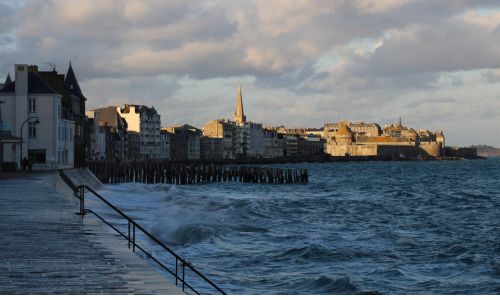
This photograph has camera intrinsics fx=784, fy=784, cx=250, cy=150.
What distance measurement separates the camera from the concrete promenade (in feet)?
42.7

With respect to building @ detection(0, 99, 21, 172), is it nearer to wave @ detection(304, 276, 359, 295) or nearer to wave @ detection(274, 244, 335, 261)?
wave @ detection(274, 244, 335, 261)

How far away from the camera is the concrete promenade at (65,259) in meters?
13.0

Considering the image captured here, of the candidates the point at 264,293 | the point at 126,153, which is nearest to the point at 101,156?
the point at 126,153

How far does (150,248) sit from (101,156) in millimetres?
125637

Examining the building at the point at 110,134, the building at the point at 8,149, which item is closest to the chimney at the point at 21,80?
the building at the point at 8,149

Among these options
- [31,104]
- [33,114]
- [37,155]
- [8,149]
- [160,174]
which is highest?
[31,104]

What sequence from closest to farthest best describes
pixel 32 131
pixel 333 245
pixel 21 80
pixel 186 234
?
pixel 333 245, pixel 186 234, pixel 21 80, pixel 32 131

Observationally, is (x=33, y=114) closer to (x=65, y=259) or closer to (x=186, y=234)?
(x=186, y=234)

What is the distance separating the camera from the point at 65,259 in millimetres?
15883

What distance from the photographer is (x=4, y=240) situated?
1836 centimetres

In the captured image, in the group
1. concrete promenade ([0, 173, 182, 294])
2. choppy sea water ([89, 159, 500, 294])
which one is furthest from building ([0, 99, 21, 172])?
concrete promenade ([0, 173, 182, 294])

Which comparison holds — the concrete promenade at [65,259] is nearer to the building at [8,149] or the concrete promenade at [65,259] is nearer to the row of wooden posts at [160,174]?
the building at [8,149]

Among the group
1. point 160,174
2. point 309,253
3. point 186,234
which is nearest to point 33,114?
point 160,174
